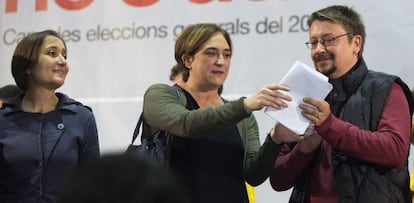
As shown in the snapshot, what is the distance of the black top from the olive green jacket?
52 millimetres

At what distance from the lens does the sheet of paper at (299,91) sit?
1.99m

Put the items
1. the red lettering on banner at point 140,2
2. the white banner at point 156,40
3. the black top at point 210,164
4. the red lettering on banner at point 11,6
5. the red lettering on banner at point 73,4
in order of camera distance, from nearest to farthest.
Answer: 1. the black top at point 210,164
2. the white banner at point 156,40
3. the red lettering on banner at point 140,2
4. the red lettering on banner at point 73,4
5. the red lettering on banner at point 11,6

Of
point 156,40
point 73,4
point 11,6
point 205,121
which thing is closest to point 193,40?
point 205,121

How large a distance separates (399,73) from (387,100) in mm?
996

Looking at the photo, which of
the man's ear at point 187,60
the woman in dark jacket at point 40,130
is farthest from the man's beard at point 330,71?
the woman in dark jacket at point 40,130

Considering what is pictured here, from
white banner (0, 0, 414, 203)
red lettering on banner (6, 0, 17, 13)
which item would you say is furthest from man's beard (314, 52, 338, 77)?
red lettering on banner (6, 0, 17, 13)

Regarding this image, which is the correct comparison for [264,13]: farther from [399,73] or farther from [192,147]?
[192,147]

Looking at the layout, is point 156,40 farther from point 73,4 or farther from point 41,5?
point 41,5

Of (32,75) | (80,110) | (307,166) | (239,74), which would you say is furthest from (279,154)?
(239,74)

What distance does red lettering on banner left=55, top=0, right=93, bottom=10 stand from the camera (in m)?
3.69

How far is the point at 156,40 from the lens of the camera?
3529mm

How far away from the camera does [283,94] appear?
2.03 meters

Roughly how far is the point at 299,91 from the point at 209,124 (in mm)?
281

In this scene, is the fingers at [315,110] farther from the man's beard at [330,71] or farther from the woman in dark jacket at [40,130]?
the woman in dark jacket at [40,130]
